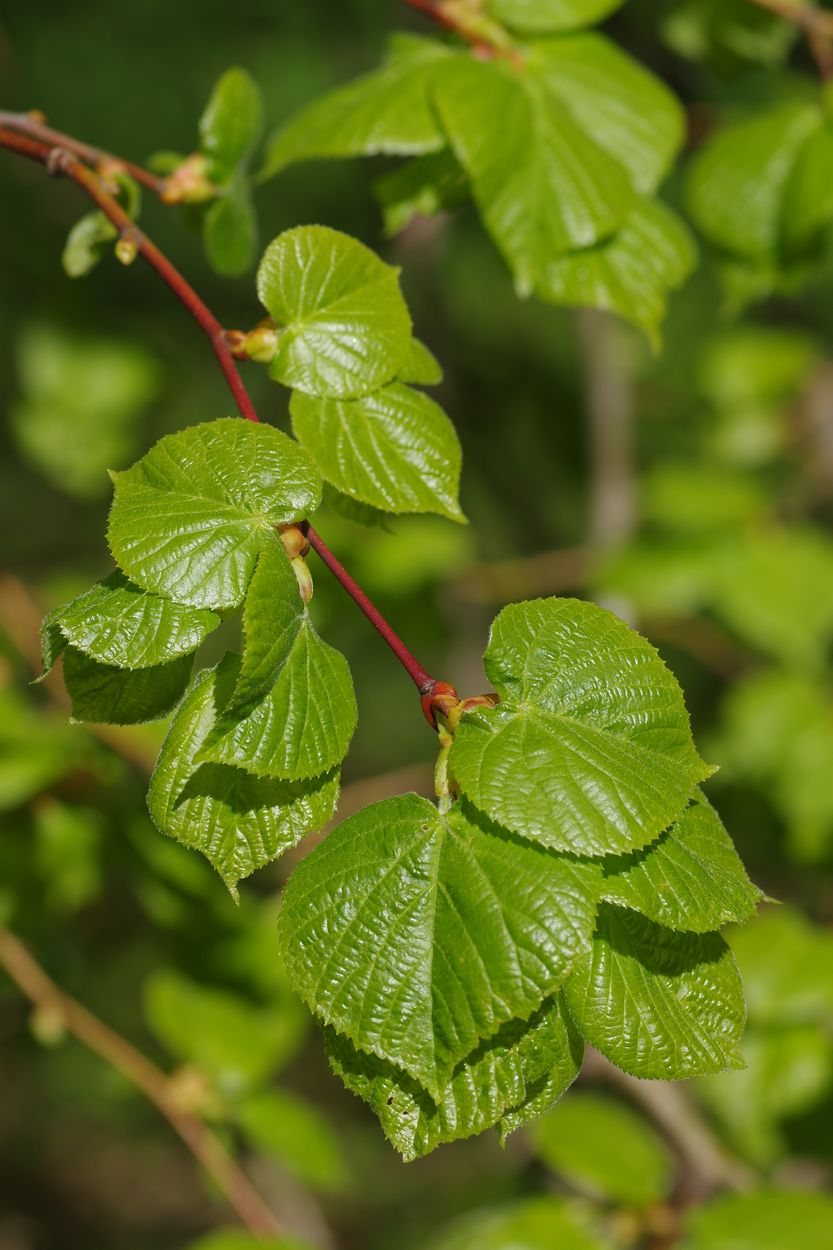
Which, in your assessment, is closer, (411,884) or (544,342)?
(411,884)

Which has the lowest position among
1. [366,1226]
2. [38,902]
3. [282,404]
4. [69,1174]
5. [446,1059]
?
[366,1226]

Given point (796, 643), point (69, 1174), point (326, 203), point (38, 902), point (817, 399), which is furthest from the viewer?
point (69, 1174)

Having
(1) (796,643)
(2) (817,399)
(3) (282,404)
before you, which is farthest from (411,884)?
(3) (282,404)

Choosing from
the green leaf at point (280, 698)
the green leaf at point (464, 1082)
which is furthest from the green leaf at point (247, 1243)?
the green leaf at point (280, 698)

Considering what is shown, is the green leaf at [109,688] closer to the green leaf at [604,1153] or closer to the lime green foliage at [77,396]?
the green leaf at [604,1153]

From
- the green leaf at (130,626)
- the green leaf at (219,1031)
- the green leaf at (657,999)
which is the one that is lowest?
the green leaf at (219,1031)

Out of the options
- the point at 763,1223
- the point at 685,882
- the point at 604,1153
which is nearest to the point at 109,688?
the point at 685,882

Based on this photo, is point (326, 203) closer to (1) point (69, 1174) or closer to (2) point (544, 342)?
(2) point (544, 342)
